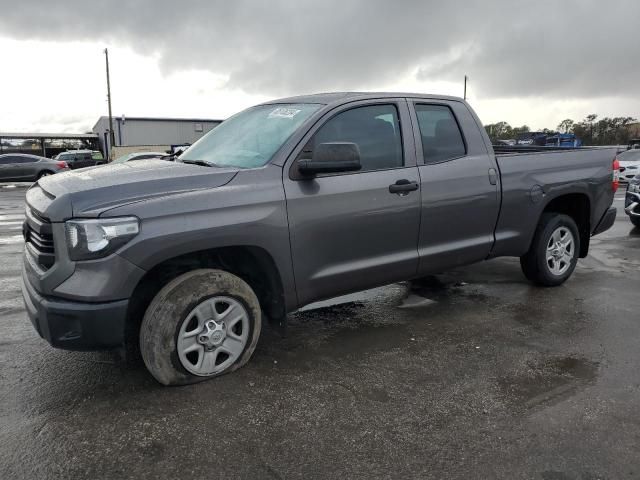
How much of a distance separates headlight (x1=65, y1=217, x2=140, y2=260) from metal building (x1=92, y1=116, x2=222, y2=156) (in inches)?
1948

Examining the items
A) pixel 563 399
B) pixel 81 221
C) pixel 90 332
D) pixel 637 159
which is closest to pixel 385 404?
pixel 563 399

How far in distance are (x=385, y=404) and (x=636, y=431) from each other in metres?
1.35

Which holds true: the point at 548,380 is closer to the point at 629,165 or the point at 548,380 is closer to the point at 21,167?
the point at 629,165

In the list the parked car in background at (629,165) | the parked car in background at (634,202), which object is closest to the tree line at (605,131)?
the parked car in background at (629,165)

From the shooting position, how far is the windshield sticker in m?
3.94

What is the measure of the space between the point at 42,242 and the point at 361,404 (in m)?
2.11

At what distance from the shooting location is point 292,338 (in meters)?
4.16

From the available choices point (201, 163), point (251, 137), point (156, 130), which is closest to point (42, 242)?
point (201, 163)

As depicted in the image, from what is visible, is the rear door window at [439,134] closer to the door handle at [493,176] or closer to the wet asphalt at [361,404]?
the door handle at [493,176]

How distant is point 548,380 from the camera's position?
341 centimetres

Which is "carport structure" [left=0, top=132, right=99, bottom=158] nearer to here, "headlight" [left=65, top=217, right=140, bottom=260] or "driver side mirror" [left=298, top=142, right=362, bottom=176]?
"headlight" [left=65, top=217, right=140, bottom=260]

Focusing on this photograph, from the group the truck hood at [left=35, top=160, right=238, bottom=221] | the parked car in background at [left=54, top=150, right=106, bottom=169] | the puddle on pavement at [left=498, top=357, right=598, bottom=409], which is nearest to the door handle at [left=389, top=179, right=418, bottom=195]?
the truck hood at [left=35, top=160, right=238, bottom=221]

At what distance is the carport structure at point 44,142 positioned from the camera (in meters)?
51.9

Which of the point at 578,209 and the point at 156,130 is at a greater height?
the point at 156,130
